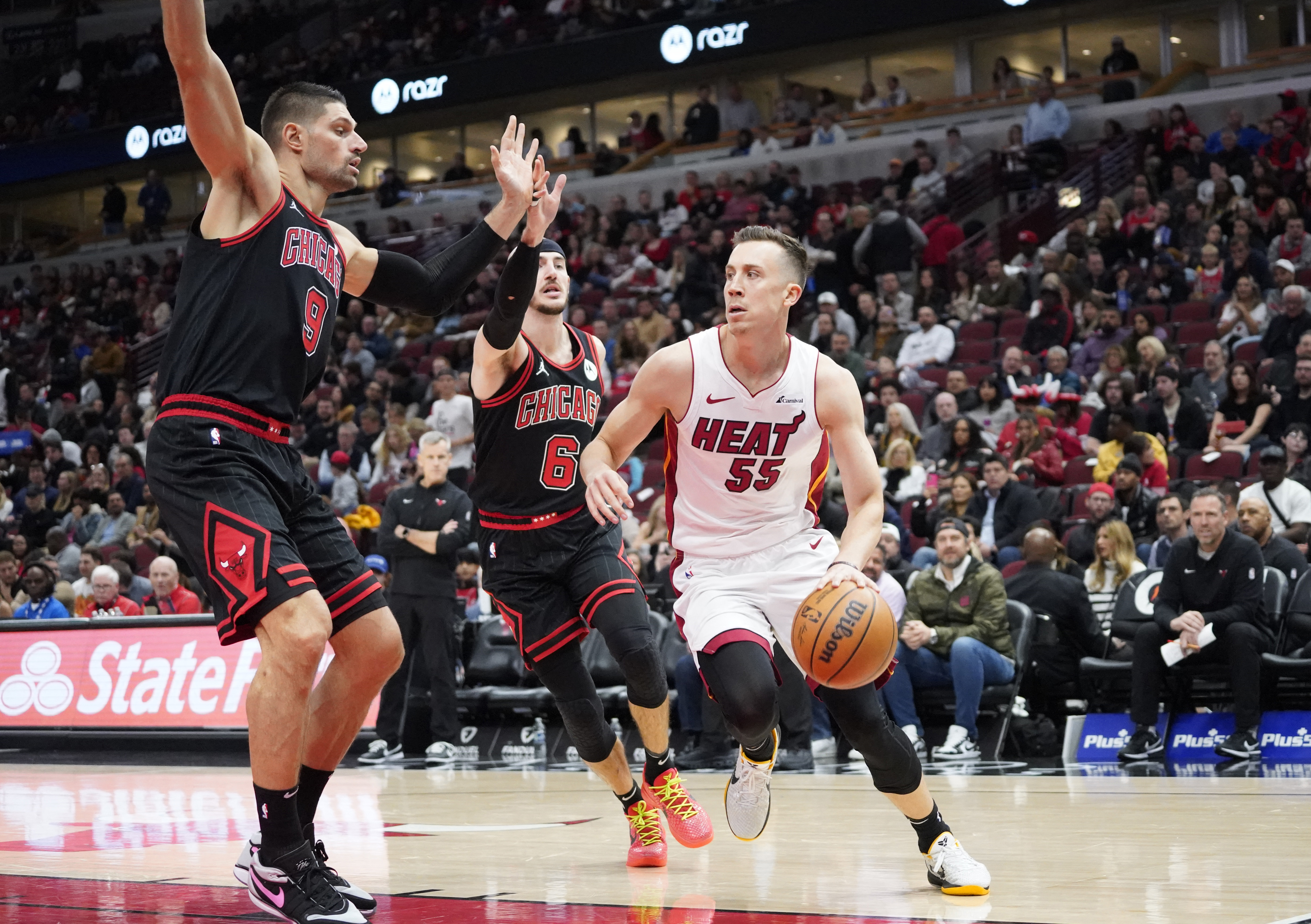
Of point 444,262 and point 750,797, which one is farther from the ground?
point 444,262

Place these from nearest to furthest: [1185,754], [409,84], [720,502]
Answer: [720,502]
[1185,754]
[409,84]

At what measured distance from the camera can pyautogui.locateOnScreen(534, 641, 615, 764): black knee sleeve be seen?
5539mm

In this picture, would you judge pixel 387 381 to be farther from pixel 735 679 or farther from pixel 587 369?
pixel 735 679

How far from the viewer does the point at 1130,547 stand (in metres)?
9.90

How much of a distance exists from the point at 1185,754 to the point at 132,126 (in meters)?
26.3

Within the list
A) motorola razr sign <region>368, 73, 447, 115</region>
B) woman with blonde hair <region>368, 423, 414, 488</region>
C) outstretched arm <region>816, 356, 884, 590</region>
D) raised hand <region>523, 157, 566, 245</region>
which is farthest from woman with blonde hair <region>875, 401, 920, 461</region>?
motorola razr sign <region>368, 73, 447, 115</region>

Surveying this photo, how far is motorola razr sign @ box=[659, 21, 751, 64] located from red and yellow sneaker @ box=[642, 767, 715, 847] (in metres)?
19.9

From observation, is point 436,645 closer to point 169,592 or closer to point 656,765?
point 169,592

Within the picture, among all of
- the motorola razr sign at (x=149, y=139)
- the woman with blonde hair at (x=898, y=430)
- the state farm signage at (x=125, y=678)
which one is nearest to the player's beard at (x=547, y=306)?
the state farm signage at (x=125, y=678)

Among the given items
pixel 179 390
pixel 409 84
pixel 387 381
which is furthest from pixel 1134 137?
pixel 179 390

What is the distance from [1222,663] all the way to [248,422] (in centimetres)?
656

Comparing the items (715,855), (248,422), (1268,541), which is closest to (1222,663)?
(1268,541)

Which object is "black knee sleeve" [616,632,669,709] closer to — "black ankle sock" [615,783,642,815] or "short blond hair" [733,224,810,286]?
"black ankle sock" [615,783,642,815]

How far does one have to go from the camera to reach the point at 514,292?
533 centimetres
